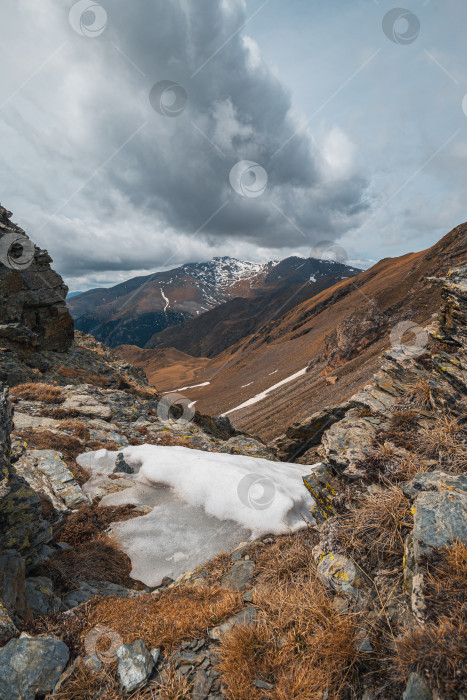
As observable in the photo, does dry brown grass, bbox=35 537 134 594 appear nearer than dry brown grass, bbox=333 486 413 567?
No

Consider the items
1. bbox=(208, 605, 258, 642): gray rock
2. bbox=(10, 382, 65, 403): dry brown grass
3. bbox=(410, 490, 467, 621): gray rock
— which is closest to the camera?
bbox=(410, 490, 467, 621): gray rock

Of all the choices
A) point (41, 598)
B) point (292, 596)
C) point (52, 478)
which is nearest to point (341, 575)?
point (292, 596)

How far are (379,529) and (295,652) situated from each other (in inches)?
78.7

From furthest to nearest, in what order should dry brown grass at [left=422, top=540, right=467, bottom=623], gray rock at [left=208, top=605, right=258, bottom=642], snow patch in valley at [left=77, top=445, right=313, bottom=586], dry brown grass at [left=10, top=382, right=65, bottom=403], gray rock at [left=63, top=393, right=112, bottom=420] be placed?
gray rock at [left=63, top=393, right=112, bottom=420]
dry brown grass at [left=10, top=382, right=65, bottom=403]
snow patch in valley at [left=77, top=445, right=313, bottom=586]
gray rock at [left=208, top=605, right=258, bottom=642]
dry brown grass at [left=422, top=540, right=467, bottom=623]

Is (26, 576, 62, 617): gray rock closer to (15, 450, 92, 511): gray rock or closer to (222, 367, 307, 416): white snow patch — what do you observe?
(15, 450, 92, 511): gray rock

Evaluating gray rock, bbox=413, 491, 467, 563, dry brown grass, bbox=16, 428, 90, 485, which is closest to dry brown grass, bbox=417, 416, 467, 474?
gray rock, bbox=413, 491, 467, 563

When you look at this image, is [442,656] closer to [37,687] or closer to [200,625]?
[200,625]

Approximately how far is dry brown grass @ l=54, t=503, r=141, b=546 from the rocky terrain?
0.04m

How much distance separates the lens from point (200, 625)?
14.0 ft

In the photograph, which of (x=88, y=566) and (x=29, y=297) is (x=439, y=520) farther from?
(x=29, y=297)

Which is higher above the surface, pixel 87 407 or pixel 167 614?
pixel 87 407

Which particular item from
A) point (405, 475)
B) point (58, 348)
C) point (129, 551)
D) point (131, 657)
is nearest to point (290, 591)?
point (131, 657)

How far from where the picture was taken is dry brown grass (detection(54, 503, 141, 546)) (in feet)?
25.1

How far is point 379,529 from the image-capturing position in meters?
4.48
